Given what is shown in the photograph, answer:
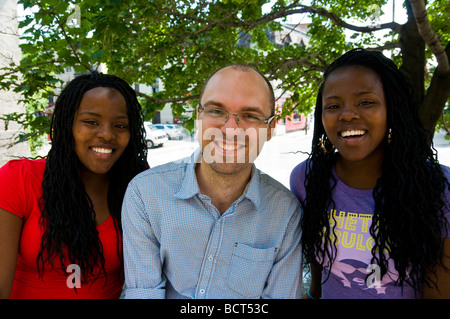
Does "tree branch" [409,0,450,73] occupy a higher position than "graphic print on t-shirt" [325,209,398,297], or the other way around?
"tree branch" [409,0,450,73]

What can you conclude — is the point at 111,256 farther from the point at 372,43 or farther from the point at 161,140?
the point at 161,140

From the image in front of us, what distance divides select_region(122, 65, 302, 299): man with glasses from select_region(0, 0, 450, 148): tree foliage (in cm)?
132

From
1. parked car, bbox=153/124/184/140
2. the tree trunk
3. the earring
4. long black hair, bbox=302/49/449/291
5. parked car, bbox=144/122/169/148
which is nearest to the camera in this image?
long black hair, bbox=302/49/449/291

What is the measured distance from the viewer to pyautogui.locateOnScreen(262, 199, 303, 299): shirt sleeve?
6.49ft

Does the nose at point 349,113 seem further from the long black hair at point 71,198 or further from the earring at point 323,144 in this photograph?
the long black hair at point 71,198

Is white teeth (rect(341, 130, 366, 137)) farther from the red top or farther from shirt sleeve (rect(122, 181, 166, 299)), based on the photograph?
the red top

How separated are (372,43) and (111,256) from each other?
5.82 m

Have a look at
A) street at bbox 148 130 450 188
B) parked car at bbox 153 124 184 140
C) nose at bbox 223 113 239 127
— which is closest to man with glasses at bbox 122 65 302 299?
nose at bbox 223 113 239 127

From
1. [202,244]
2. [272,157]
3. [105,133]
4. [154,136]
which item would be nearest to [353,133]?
[202,244]

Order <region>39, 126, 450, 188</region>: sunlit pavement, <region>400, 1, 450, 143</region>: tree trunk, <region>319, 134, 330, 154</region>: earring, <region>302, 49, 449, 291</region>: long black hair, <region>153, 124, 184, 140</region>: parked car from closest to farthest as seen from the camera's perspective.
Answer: <region>302, 49, 449, 291</region>: long black hair < <region>319, 134, 330, 154</region>: earring < <region>400, 1, 450, 143</region>: tree trunk < <region>39, 126, 450, 188</region>: sunlit pavement < <region>153, 124, 184, 140</region>: parked car

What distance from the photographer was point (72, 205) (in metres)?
2.12

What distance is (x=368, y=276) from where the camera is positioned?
196cm

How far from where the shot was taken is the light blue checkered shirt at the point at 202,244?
1.94 meters

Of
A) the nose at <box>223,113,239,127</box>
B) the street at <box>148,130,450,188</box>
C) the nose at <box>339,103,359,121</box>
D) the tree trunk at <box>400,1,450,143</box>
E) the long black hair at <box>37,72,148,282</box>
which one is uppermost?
the tree trunk at <box>400,1,450,143</box>
